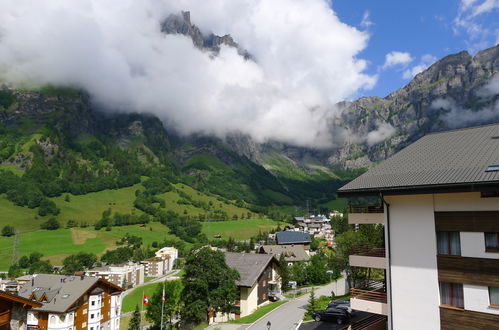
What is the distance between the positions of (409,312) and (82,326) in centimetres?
5959

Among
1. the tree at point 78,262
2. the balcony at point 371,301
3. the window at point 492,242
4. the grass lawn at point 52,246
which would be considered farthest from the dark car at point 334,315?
the grass lawn at point 52,246

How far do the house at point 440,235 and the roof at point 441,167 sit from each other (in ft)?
0.14

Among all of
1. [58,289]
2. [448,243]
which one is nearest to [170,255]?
[58,289]

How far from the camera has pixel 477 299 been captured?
15.9 meters

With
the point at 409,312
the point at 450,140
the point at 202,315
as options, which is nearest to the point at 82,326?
the point at 202,315

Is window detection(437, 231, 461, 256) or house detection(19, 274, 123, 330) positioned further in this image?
house detection(19, 274, 123, 330)

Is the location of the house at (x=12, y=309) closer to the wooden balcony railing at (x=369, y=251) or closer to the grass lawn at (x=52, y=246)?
the wooden balcony railing at (x=369, y=251)

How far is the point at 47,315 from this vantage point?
55.3 metres

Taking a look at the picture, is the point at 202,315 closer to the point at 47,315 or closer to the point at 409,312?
the point at 47,315

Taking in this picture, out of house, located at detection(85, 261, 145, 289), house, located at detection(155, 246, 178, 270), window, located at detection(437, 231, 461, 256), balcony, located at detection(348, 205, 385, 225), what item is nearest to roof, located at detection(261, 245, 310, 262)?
house, located at detection(85, 261, 145, 289)

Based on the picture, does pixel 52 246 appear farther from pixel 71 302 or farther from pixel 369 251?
pixel 369 251

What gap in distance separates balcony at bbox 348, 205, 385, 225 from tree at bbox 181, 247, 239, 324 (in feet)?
98.6

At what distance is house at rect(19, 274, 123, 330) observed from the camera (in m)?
55.3

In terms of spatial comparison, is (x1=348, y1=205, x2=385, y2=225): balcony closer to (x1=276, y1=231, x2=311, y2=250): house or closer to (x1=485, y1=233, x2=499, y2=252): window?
(x1=485, y1=233, x2=499, y2=252): window
